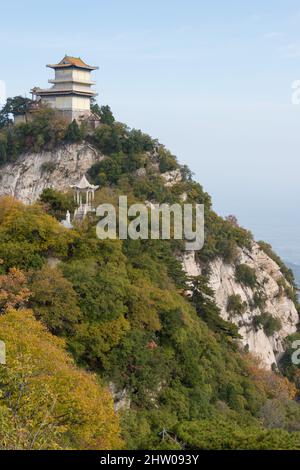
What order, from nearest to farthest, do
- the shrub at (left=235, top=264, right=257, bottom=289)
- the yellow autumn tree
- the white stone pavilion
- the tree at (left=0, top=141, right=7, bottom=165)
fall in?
the yellow autumn tree < the white stone pavilion < the shrub at (left=235, top=264, right=257, bottom=289) < the tree at (left=0, top=141, right=7, bottom=165)

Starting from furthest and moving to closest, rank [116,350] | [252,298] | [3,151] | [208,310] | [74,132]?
[3,151]
[74,132]
[252,298]
[208,310]
[116,350]

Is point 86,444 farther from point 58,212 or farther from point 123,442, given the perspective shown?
point 58,212

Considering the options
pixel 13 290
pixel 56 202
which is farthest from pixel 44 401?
pixel 56 202

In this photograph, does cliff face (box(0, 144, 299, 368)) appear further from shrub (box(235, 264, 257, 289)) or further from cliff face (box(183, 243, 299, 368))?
shrub (box(235, 264, 257, 289))

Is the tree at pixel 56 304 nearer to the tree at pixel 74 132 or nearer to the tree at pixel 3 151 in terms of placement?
the tree at pixel 74 132

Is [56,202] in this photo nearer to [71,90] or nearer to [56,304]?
[56,304]

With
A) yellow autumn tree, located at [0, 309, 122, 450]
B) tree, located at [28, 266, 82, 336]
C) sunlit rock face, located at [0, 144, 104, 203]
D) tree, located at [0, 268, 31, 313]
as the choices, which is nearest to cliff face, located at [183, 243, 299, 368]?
sunlit rock face, located at [0, 144, 104, 203]

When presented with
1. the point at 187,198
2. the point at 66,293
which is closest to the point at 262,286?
the point at 187,198
